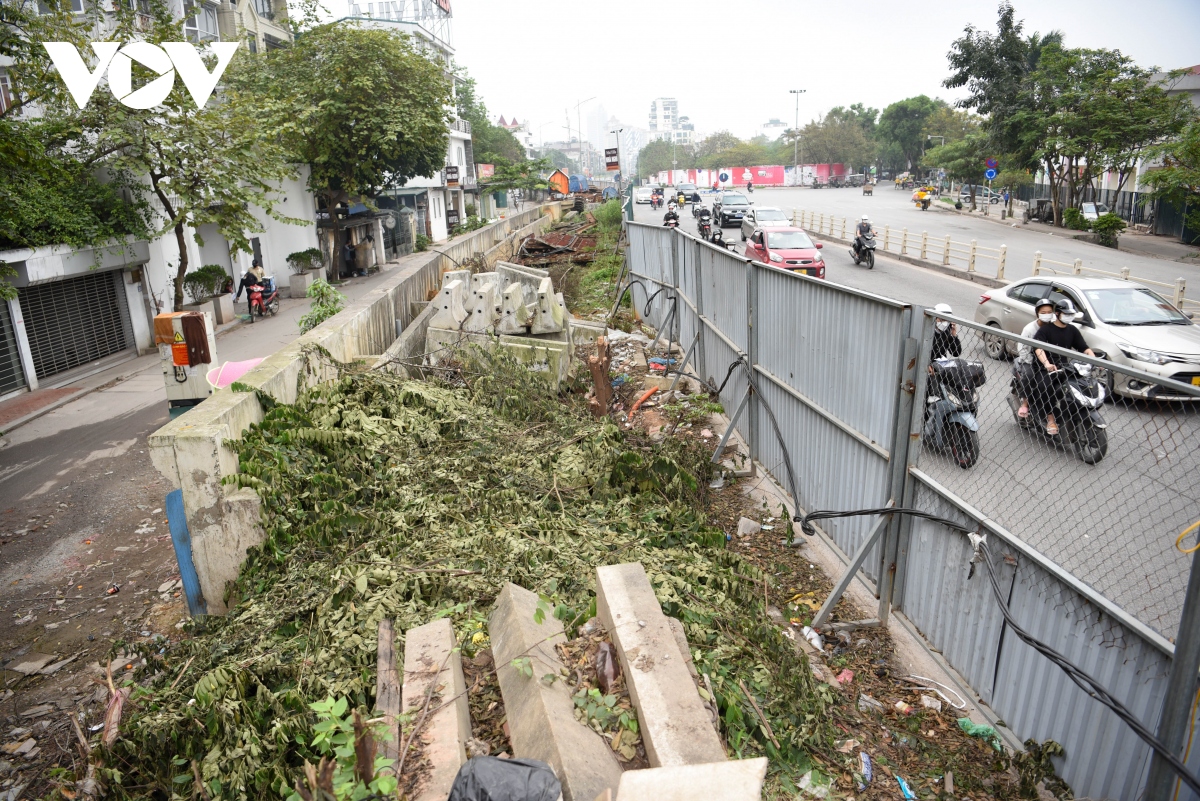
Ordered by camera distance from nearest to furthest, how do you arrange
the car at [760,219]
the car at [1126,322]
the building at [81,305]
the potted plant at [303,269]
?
the car at [1126,322]
the building at [81,305]
the potted plant at [303,269]
the car at [760,219]

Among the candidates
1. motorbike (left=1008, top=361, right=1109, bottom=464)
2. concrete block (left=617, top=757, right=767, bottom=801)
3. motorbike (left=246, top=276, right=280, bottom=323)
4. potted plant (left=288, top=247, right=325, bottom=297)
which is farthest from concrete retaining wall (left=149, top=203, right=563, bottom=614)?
potted plant (left=288, top=247, right=325, bottom=297)

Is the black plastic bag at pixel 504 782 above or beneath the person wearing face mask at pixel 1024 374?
beneath

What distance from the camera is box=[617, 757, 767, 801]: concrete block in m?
2.70

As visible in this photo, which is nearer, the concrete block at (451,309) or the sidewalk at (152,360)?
the concrete block at (451,309)

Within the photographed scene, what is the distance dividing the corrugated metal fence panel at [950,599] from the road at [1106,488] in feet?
0.90

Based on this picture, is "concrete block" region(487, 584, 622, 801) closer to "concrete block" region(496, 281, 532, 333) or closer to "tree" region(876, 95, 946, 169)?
"concrete block" region(496, 281, 532, 333)

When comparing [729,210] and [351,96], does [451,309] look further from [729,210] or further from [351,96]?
[729,210]

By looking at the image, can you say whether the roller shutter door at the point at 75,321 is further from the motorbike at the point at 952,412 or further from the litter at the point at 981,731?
the litter at the point at 981,731

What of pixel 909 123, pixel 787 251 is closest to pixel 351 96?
pixel 787 251

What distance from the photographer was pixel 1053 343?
27.7ft

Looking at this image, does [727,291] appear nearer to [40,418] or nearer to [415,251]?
[40,418]

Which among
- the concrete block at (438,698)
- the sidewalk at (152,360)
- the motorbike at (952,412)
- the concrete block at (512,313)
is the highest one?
the motorbike at (952,412)

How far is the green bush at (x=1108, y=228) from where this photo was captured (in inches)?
1103

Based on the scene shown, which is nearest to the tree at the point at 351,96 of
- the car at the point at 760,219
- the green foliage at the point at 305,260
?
the green foliage at the point at 305,260
